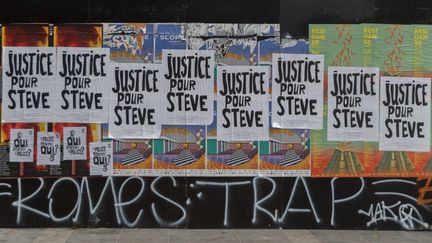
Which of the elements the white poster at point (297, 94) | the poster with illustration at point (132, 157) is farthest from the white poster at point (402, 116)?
the poster with illustration at point (132, 157)

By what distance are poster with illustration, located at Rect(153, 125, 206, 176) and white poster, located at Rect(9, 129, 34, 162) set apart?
206 centimetres

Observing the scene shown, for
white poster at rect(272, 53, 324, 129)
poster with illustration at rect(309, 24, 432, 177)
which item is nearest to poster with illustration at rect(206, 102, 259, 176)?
white poster at rect(272, 53, 324, 129)

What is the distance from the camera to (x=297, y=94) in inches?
367

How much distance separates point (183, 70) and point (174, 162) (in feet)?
5.09

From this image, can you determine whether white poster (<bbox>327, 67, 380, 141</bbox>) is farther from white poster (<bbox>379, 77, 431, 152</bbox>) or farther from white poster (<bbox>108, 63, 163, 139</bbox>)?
white poster (<bbox>108, 63, 163, 139</bbox>)

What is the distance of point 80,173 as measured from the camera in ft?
30.1

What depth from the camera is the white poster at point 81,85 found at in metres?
9.14

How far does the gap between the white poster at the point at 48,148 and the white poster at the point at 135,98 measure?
1010 mm

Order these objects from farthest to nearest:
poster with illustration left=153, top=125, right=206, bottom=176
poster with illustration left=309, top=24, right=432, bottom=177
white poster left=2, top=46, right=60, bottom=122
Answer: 1. poster with illustration left=309, top=24, right=432, bottom=177
2. poster with illustration left=153, top=125, right=206, bottom=176
3. white poster left=2, top=46, right=60, bottom=122

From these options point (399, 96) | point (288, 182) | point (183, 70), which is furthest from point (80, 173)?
point (399, 96)

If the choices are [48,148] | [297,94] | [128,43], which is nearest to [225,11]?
[128,43]

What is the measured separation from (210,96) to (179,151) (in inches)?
41.8

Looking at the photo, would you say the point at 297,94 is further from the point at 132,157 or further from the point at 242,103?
the point at 132,157

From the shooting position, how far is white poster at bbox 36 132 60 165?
29.9 ft
